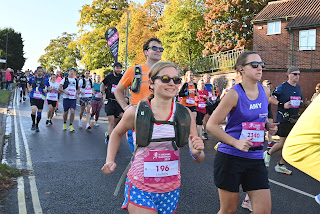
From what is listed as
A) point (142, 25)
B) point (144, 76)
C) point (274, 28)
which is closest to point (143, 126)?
point (144, 76)

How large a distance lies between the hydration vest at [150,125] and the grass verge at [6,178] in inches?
124

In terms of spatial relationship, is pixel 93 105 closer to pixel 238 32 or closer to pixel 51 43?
pixel 238 32

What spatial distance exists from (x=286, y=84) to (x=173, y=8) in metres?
28.2

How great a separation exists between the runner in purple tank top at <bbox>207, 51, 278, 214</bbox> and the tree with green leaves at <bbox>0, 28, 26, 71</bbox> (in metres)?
87.0

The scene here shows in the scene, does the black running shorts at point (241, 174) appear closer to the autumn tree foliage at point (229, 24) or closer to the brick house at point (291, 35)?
the brick house at point (291, 35)

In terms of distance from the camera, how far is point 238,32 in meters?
32.3

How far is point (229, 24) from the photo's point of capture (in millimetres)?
31922

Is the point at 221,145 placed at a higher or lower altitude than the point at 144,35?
lower

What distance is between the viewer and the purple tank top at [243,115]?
329cm

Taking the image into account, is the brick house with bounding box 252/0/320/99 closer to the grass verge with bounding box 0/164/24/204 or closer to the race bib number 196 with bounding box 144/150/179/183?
the grass verge with bounding box 0/164/24/204

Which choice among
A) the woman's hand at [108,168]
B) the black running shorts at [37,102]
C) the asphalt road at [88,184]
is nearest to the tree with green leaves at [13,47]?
the black running shorts at [37,102]

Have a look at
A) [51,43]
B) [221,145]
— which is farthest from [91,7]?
[51,43]

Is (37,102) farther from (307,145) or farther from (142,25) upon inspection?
(142,25)

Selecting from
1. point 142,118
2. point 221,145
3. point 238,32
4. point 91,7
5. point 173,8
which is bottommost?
point 221,145
